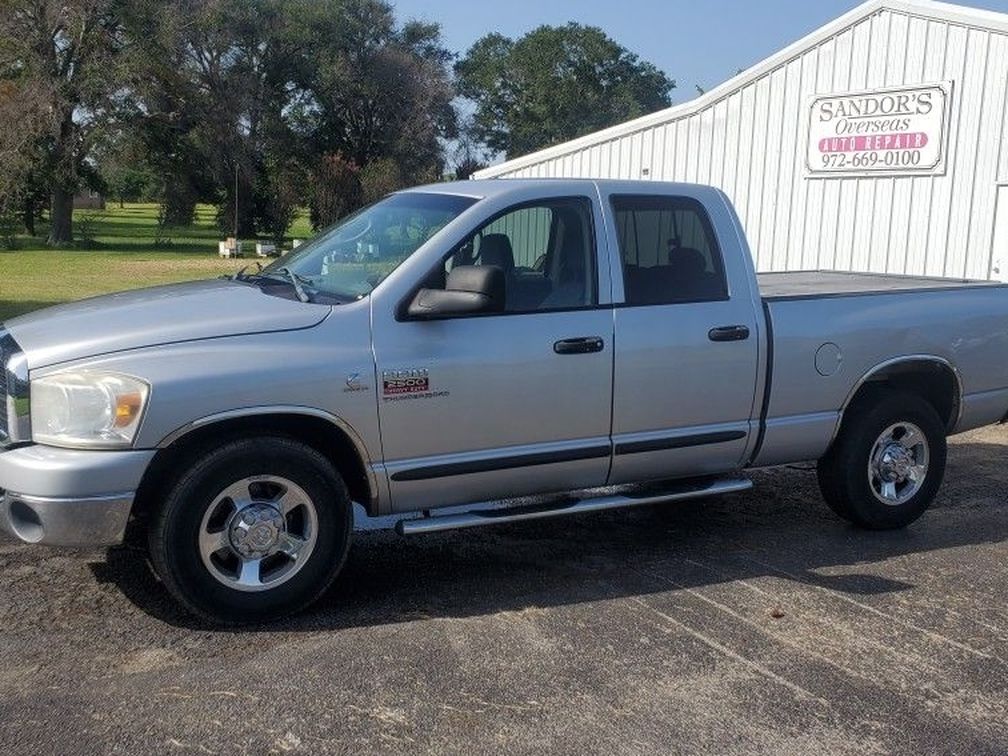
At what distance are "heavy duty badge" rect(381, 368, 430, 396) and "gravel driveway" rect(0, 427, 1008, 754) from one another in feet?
3.24

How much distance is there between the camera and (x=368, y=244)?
17.9 ft

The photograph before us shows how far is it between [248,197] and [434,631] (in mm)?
48978

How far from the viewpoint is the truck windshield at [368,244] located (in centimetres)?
514

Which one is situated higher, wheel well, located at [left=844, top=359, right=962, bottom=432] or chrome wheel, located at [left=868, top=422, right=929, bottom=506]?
wheel well, located at [left=844, top=359, right=962, bottom=432]

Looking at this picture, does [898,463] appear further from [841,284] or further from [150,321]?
[150,321]

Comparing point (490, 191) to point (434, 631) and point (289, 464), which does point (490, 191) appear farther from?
point (434, 631)

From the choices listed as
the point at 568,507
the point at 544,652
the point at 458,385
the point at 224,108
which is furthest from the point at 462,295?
the point at 224,108

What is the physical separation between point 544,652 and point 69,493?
6.50 feet

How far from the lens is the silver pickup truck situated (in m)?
4.41

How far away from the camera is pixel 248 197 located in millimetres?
51312

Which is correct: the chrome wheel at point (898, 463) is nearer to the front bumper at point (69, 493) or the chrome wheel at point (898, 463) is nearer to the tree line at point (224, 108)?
the front bumper at point (69, 493)

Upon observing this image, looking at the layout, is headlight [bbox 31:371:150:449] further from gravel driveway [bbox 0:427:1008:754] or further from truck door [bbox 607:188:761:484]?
truck door [bbox 607:188:761:484]

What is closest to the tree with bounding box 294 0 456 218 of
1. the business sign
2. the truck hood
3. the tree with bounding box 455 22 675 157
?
the tree with bounding box 455 22 675 157

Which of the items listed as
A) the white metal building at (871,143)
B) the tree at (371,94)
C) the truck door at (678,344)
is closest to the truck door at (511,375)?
the truck door at (678,344)
